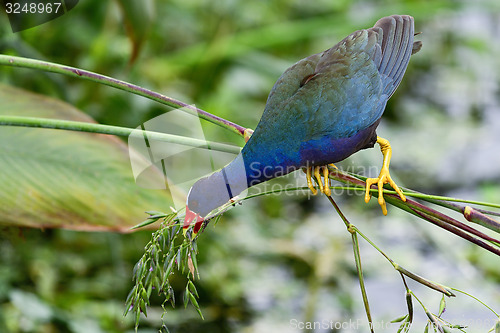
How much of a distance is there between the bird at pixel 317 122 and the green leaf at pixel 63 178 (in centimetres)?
23

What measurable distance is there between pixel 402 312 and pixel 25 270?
117 cm

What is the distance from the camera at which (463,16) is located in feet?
11.8

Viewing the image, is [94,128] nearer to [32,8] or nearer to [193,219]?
[193,219]

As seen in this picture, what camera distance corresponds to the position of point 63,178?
1139 millimetres

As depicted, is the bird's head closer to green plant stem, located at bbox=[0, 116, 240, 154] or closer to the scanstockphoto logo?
green plant stem, located at bbox=[0, 116, 240, 154]

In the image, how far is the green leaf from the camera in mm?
1078

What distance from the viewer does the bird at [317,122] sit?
0.97m

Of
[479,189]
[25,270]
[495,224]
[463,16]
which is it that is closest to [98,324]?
[25,270]

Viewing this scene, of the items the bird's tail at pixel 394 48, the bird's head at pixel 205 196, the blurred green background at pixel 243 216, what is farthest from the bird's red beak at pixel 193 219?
the bird's tail at pixel 394 48

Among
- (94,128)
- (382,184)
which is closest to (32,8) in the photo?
(94,128)

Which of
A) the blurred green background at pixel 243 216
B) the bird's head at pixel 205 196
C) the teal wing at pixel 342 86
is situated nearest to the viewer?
the bird's head at pixel 205 196

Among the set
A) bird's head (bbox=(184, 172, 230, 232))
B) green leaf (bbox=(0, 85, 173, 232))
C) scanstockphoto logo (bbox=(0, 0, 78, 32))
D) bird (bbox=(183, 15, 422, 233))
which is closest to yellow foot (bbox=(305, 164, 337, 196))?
bird (bbox=(183, 15, 422, 233))

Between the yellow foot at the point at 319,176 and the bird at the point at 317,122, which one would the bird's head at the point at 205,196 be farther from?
the yellow foot at the point at 319,176

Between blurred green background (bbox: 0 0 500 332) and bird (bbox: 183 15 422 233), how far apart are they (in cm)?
23
